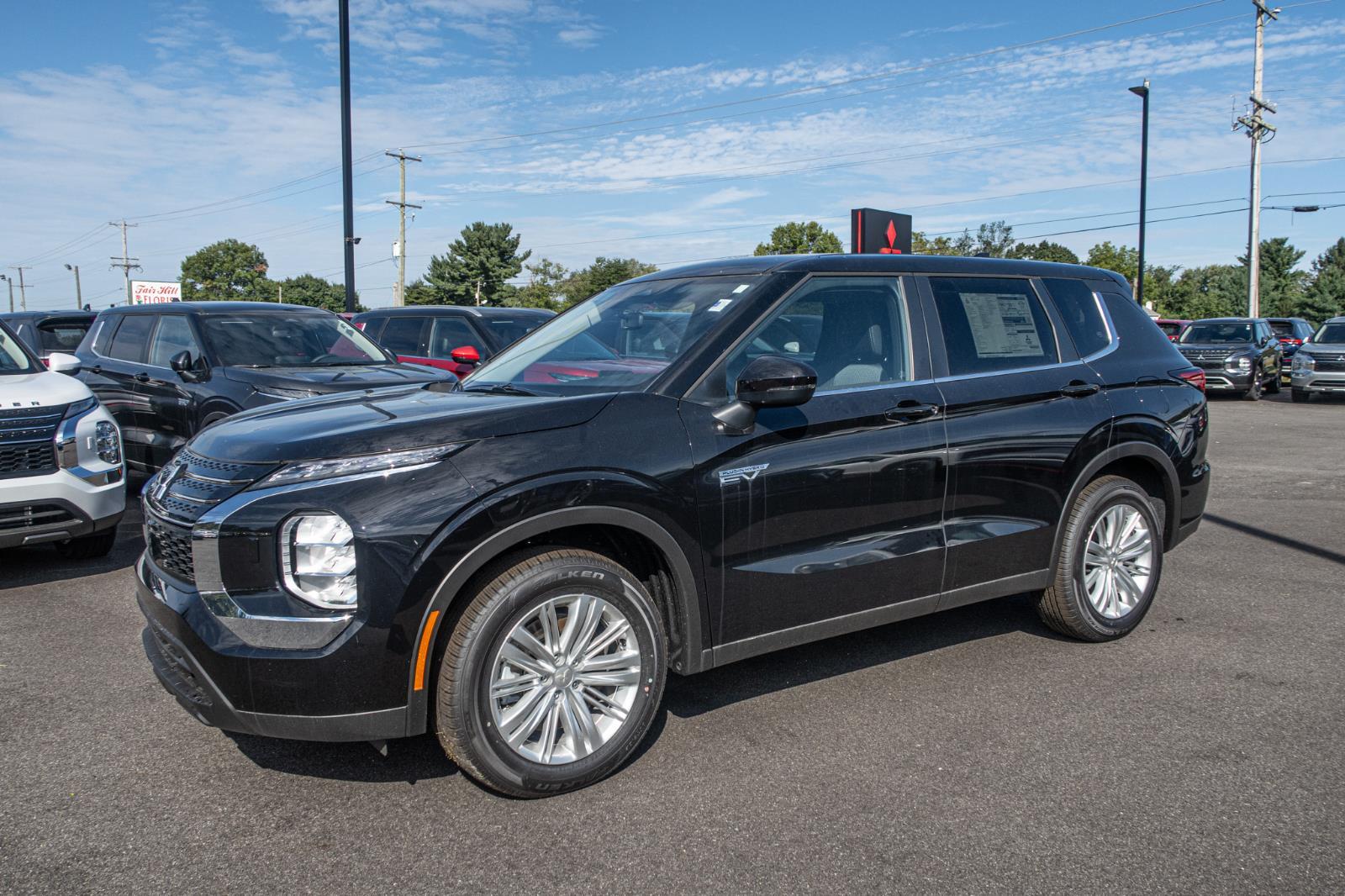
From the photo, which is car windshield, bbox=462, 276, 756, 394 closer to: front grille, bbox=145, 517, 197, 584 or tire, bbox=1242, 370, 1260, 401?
front grille, bbox=145, 517, 197, 584

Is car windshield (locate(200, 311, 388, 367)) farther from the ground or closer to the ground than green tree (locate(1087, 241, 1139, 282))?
closer to the ground

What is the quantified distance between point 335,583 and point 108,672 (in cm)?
224

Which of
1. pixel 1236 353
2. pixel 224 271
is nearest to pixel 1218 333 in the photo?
pixel 1236 353

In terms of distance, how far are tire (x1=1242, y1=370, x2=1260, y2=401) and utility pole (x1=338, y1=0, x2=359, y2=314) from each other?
19.7 meters

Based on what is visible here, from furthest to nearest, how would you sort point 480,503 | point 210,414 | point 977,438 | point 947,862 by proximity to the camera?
point 210,414 → point 977,438 → point 480,503 → point 947,862

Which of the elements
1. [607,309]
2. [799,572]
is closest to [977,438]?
[799,572]

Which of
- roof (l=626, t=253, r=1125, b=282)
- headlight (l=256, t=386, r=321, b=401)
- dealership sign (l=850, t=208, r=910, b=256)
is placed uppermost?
dealership sign (l=850, t=208, r=910, b=256)

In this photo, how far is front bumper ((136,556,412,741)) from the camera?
3039mm

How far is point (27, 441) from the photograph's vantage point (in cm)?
605

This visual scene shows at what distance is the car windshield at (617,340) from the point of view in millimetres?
3936

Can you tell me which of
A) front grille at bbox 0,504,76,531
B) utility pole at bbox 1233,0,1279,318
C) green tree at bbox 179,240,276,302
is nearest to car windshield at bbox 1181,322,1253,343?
utility pole at bbox 1233,0,1279,318

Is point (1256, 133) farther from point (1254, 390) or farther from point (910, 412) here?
point (910, 412)

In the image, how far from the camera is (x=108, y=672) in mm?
4574

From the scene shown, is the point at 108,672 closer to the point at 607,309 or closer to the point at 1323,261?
the point at 607,309
